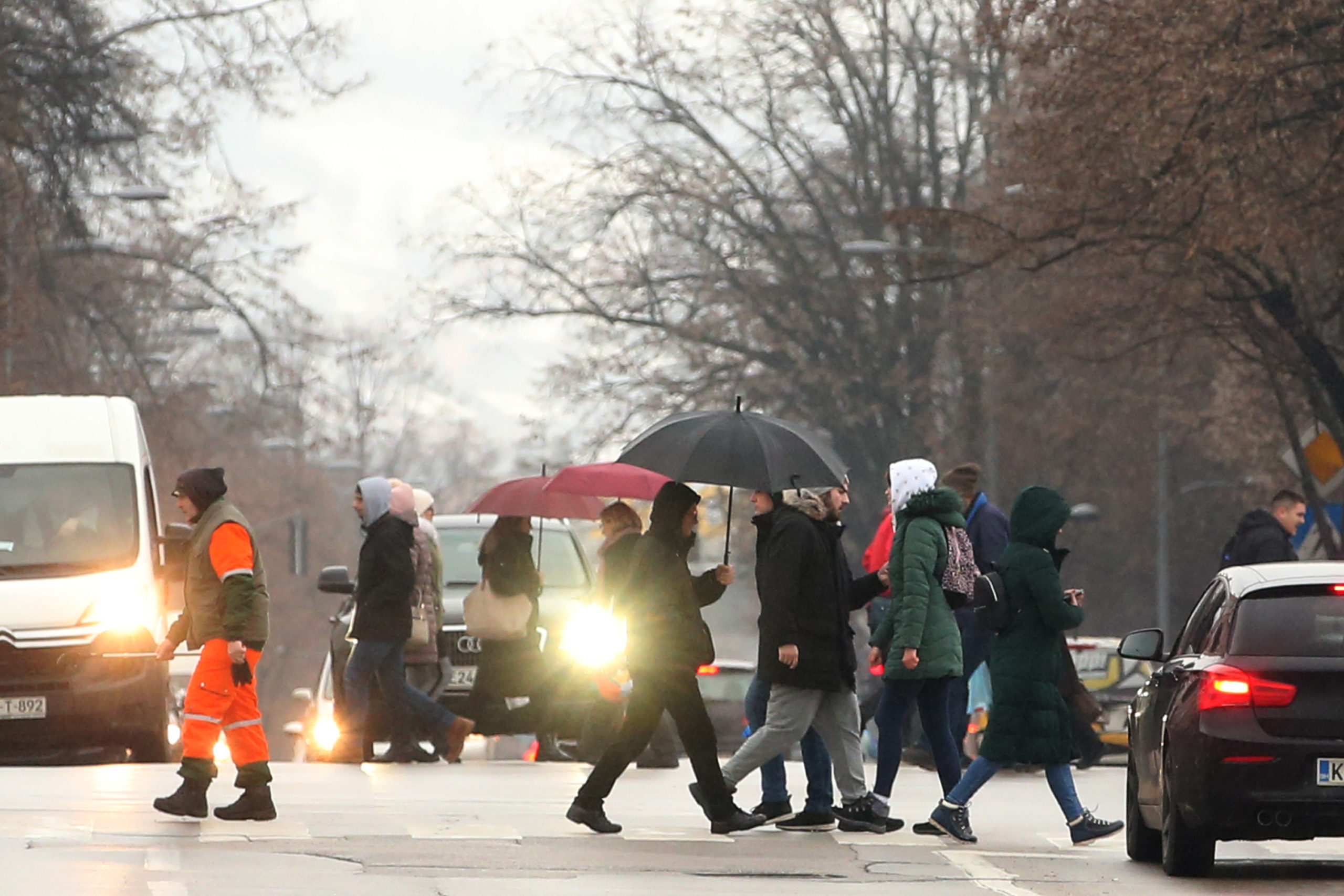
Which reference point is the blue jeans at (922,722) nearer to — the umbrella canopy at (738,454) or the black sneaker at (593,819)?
the umbrella canopy at (738,454)

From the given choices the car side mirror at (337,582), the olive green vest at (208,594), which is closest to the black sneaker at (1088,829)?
the olive green vest at (208,594)

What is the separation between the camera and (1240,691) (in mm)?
10820

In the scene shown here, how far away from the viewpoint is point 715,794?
12766 millimetres

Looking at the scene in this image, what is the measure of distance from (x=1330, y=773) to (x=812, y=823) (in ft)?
10.3

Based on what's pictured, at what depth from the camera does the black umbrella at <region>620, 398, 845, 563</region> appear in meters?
13.0

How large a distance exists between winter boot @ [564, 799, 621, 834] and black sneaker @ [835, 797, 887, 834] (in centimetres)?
111

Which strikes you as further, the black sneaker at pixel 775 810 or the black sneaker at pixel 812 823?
the black sneaker at pixel 775 810

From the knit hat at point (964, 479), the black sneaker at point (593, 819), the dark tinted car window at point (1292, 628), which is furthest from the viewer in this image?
the knit hat at point (964, 479)

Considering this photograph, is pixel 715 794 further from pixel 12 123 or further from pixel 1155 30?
pixel 12 123

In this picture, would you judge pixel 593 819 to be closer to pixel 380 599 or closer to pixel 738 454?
pixel 738 454

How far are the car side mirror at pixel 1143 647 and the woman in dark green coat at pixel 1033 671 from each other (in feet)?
1.09

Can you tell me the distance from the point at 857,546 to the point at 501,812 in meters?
36.1

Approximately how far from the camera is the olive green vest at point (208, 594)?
12.4 m

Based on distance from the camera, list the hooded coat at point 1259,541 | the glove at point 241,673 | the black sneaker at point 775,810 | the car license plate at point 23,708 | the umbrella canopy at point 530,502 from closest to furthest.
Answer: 1. the glove at point 241,673
2. the black sneaker at point 775,810
3. the car license plate at point 23,708
4. the umbrella canopy at point 530,502
5. the hooded coat at point 1259,541
